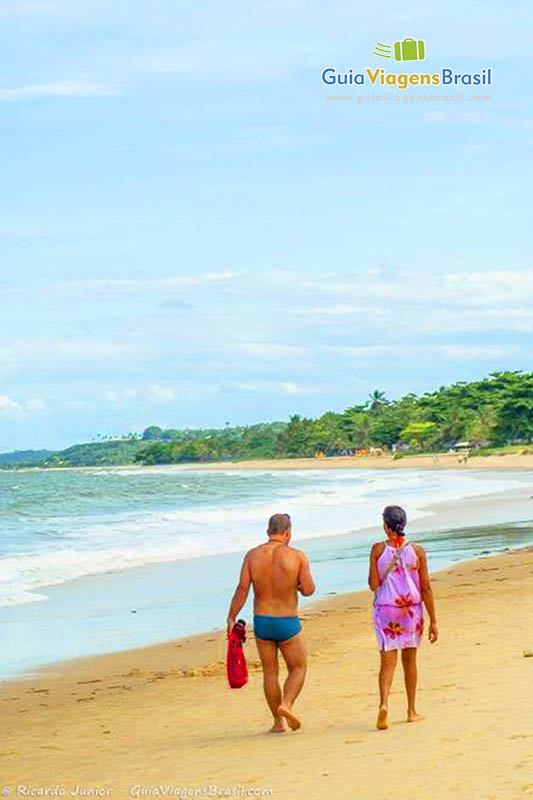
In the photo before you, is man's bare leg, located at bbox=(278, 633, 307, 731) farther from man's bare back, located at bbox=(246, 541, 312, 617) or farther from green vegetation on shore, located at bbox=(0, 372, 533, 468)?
green vegetation on shore, located at bbox=(0, 372, 533, 468)

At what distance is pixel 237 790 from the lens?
6.90m

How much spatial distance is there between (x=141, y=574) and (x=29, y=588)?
2211mm

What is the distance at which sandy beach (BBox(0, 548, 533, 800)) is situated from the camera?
6.89m

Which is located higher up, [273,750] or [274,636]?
[274,636]

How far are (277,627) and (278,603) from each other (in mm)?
158

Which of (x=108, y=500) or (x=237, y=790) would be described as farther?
(x=108, y=500)

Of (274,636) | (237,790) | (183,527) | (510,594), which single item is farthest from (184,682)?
(183,527)

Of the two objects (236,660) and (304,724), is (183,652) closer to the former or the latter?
(304,724)

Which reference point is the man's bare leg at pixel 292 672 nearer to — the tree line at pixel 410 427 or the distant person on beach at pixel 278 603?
the distant person on beach at pixel 278 603

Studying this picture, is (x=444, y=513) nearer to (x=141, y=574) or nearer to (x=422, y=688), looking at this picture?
(x=141, y=574)

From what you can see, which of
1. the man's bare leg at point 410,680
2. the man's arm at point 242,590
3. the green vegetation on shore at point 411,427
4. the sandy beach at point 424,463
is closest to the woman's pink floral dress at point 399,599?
the man's bare leg at point 410,680

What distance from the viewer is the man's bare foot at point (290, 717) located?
26.7 ft

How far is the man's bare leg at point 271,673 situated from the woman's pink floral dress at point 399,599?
2.31ft

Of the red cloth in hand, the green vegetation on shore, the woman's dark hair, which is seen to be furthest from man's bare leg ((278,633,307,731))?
the green vegetation on shore
